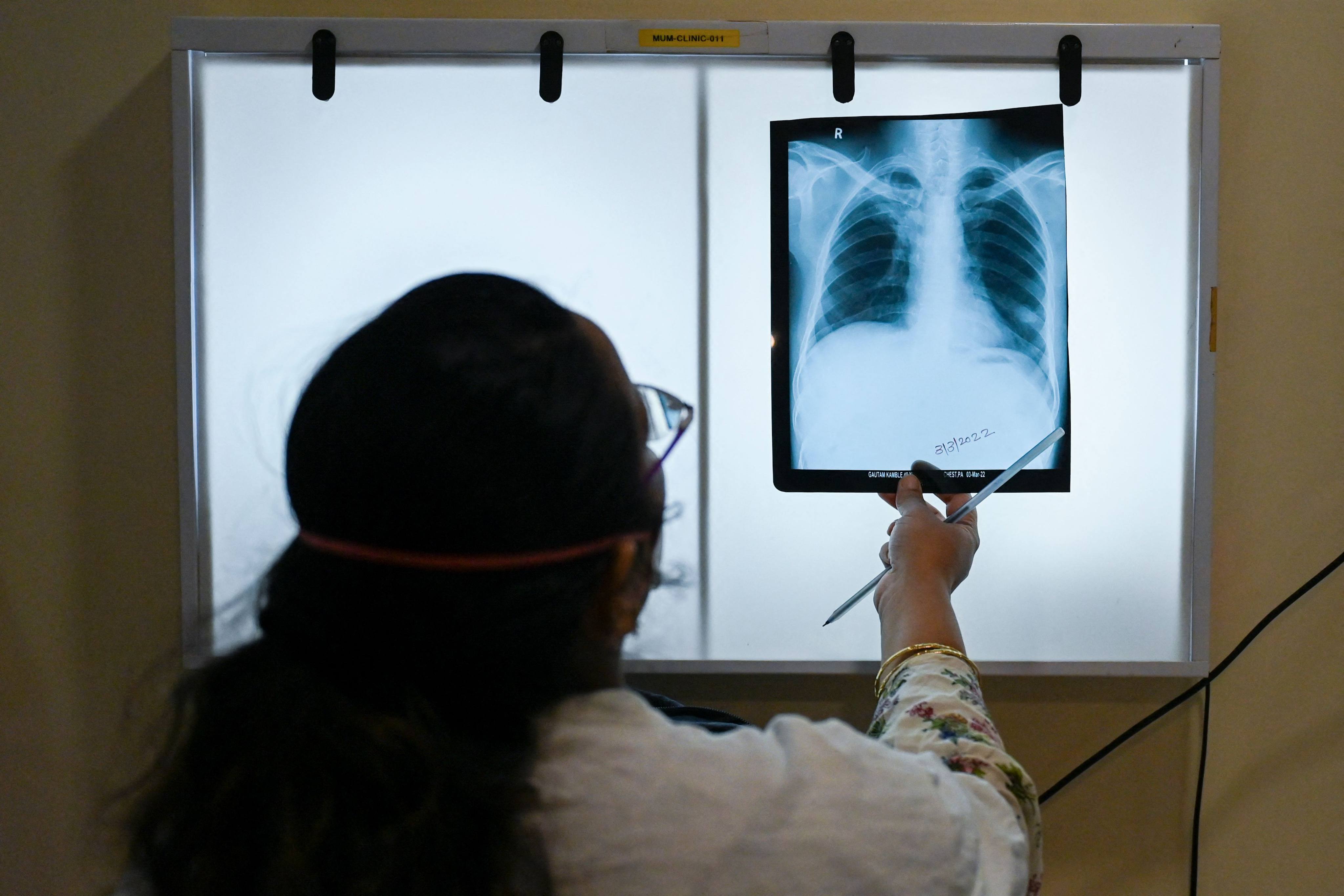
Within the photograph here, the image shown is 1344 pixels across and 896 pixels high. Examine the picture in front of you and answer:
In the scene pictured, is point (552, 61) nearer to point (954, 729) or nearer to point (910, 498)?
point (910, 498)

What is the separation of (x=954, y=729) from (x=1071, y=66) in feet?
2.35

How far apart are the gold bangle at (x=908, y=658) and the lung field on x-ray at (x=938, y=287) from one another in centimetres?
22

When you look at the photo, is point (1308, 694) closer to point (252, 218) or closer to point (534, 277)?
point (534, 277)

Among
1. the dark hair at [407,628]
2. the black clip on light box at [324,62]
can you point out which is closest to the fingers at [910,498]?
the dark hair at [407,628]

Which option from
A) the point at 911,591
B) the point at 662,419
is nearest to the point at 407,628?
the point at 662,419

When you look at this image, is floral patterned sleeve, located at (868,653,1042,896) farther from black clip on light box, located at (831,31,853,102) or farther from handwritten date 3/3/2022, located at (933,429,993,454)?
black clip on light box, located at (831,31,853,102)

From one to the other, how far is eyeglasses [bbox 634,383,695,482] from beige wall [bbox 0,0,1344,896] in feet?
1.54

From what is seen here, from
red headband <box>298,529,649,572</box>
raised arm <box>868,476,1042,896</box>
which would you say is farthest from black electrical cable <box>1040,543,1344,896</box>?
red headband <box>298,529,649,572</box>

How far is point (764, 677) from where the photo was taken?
108 cm

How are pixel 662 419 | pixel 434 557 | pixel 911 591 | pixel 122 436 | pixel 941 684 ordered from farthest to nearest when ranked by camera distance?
1. pixel 122 436
2. pixel 911 591
3. pixel 941 684
4. pixel 662 419
5. pixel 434 557

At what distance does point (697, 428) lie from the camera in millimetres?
1033

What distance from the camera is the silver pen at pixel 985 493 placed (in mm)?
944

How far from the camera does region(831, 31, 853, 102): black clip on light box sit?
100 cm

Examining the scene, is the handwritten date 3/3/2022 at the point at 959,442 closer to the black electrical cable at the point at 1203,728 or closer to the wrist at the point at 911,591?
the wrist at the point at 911,591
